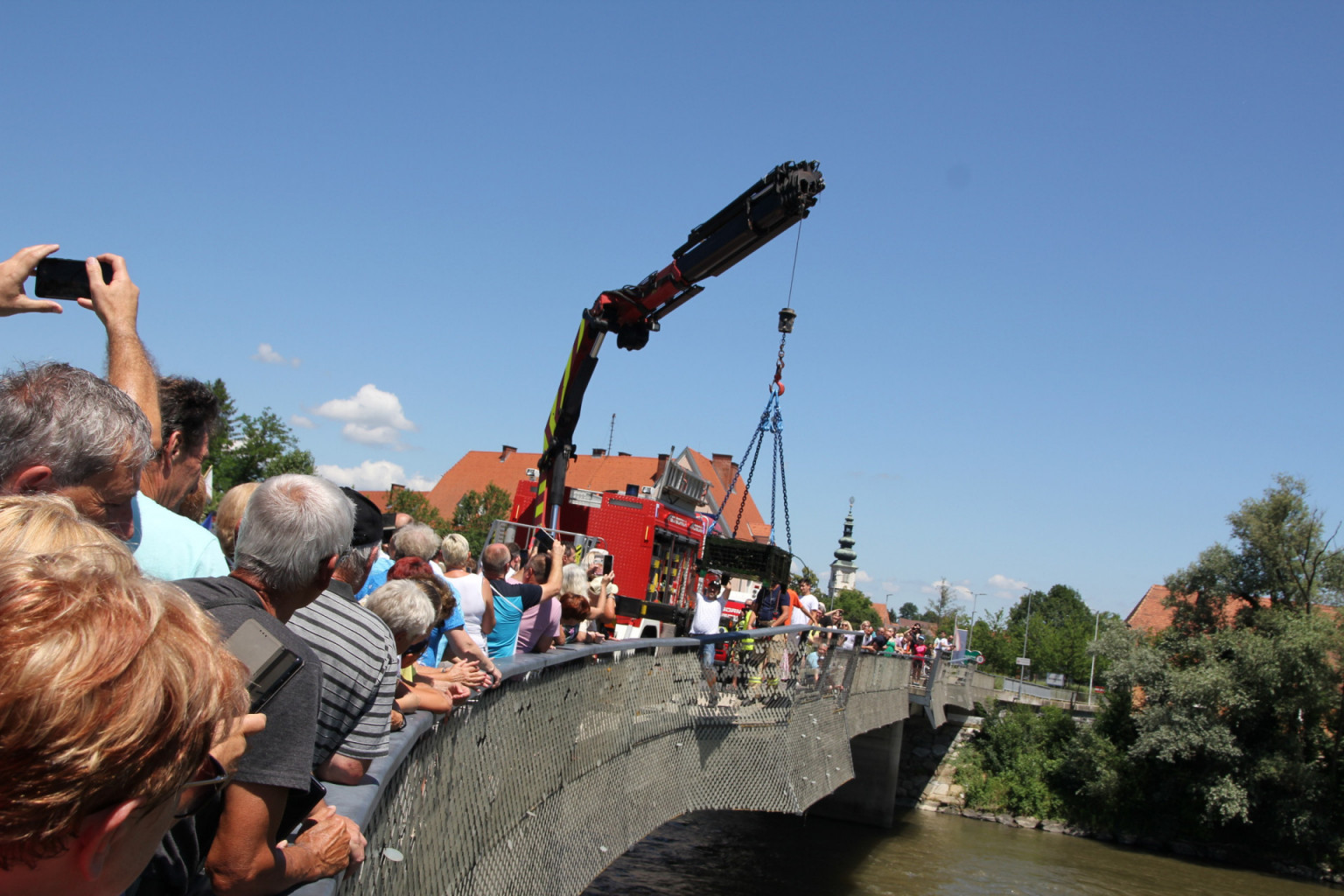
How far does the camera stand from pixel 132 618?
3.86 ft

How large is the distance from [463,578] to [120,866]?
182 inches

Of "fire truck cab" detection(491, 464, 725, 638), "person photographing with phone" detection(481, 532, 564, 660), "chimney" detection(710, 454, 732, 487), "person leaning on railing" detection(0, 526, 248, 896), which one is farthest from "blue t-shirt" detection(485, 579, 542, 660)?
"chimney" detection(710, 454, 732, 487)

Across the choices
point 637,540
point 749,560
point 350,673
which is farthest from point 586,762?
point 637,540

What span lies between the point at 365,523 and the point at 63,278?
3.85 ft

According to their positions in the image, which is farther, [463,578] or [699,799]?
[699,799]

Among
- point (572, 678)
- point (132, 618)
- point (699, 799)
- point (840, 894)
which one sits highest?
point (132, 618)

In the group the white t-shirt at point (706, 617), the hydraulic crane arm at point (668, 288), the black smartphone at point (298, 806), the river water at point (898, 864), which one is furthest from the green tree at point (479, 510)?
the black smartphone at point (298, 806)

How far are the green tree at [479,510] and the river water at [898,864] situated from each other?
3171cm

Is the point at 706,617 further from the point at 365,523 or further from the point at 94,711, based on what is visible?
the point at 94,711

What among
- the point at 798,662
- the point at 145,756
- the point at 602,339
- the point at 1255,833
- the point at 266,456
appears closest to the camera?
the point at 145,756

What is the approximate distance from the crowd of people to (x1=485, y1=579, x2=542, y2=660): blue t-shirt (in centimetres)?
156

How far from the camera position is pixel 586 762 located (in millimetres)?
6391

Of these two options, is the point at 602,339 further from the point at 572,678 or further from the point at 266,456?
the point at 266,456

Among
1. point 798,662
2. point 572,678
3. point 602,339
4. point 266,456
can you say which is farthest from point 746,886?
point 266,456
